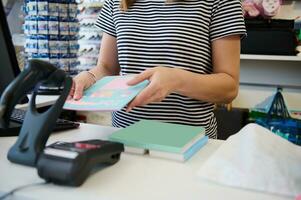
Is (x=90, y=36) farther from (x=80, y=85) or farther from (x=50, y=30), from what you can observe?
(x=80, y=85)

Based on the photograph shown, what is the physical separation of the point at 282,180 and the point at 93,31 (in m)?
1.72

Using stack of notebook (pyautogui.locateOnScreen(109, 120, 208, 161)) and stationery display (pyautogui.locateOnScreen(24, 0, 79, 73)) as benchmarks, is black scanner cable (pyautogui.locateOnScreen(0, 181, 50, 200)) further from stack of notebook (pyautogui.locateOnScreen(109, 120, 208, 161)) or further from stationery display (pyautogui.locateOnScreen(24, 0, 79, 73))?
stationery display (pyautogui.locateOnScreen(24, 0, 79, 73))

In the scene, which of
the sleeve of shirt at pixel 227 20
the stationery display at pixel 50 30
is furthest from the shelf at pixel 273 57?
the sleeve of shirt at pixel 227 20

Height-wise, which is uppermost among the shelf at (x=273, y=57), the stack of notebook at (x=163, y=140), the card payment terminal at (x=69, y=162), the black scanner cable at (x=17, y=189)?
the card payment terminal at (x=69, y=162)

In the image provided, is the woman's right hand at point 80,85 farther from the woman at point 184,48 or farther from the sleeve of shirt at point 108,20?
the sleeve of shirt at point 108,20

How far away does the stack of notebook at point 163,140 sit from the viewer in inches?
27.0

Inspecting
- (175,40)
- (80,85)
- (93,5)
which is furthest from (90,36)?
(80,85)

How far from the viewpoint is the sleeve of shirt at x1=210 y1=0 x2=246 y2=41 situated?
0.96 m

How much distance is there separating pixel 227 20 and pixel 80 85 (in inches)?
17.4

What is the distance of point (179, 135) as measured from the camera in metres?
0.75

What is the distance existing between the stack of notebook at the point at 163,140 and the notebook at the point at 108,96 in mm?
81

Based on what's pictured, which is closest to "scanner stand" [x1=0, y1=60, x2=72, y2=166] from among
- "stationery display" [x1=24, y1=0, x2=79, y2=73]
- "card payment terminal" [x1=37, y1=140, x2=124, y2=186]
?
"card payment terminal" [x1=37, y1=140, x2=124, y2=186]

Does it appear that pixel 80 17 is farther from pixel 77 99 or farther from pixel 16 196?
pixel 16 196

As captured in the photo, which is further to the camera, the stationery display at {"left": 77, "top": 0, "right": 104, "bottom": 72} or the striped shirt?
the stationery display at {"left": 77, "top": 0, "right": 104, "bottom": 72}
